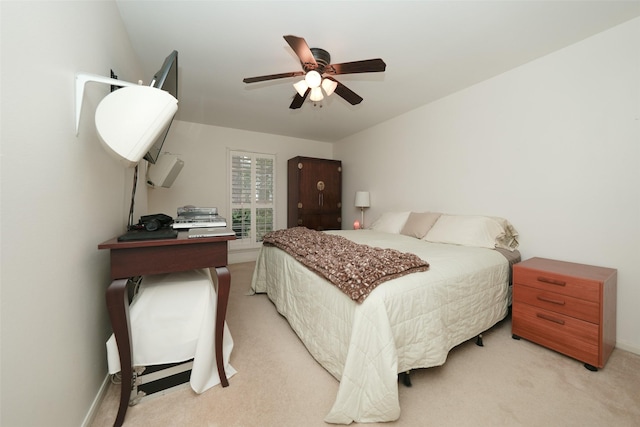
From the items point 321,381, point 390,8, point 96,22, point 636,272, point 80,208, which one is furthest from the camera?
point 636,272

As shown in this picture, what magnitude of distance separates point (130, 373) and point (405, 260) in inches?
64.3

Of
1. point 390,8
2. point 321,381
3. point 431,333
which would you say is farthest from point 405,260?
point 390,8

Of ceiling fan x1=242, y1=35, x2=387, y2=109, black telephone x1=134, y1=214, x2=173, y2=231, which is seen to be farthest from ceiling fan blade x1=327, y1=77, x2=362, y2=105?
black telephone x1=134, y1=214, x2=173, y2=231

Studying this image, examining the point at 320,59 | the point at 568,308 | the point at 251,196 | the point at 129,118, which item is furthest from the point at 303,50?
the point at 251,196

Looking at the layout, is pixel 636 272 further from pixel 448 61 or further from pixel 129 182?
pixel 129 182

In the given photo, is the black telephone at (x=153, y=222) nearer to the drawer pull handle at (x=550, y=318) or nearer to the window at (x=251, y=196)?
the window at (x=251, y=196)

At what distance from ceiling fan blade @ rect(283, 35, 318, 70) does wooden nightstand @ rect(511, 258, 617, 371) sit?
2289 millimetres

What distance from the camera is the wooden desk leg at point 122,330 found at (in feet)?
3.56

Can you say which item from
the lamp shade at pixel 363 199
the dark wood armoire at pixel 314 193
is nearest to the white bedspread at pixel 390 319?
the lamp shade at pixel 363 199

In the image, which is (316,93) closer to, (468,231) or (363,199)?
(468,231)

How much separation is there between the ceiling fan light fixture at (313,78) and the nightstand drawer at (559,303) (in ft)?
7.42

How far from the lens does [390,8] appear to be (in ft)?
5.19

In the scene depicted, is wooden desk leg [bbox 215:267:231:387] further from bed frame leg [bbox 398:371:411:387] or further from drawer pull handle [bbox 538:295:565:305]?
drawer pull handle [bbox 538:295:565:305]

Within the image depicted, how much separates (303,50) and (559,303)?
2.54 m
